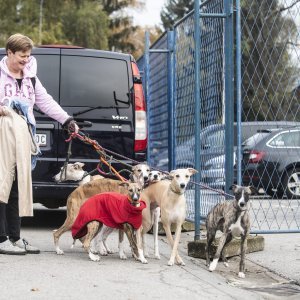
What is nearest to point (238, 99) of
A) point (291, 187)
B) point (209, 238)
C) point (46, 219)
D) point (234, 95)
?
point (234, 95)

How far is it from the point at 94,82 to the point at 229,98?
222 centimetres

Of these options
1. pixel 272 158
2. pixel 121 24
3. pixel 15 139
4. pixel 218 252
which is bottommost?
pixel 218 252

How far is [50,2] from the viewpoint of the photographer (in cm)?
4362

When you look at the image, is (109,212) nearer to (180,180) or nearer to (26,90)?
(180,180)

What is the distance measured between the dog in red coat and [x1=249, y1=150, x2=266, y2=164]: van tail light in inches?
130

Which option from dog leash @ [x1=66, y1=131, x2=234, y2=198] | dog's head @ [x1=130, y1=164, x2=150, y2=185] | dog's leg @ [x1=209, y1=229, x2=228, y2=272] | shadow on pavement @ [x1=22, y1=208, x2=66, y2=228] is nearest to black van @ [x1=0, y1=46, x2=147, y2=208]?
dog leash @ [x1=66, y1=131, x2=234, y2=198]

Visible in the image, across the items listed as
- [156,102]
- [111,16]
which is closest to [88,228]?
[156,102]

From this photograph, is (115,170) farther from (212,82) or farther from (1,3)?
(1,3)

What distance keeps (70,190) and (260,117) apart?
2457 millimetres

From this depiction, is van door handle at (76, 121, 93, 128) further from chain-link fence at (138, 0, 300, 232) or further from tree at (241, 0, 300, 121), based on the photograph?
tree at (241, 0, 300, 121)

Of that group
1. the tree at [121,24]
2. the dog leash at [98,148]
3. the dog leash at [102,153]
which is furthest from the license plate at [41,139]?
the tree at [121,24]

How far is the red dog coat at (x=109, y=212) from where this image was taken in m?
7.29

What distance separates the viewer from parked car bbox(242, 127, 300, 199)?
1033cm

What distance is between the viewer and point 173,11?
5803cm
